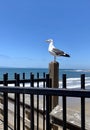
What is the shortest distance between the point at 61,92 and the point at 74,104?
17.4 meters

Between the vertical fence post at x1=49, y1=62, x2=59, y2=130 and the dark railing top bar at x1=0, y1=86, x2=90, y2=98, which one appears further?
the vertical fence post at x1=49, y1=62, x2=59, y2=130

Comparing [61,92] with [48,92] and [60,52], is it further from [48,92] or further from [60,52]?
[60,52]

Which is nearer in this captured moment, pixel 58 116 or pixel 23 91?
pixel 23 91

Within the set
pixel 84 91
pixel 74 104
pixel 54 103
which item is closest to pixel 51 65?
pixel 54 103

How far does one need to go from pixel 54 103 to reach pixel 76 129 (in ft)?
4.56

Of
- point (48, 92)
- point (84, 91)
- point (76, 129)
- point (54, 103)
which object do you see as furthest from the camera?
point (54, 103)

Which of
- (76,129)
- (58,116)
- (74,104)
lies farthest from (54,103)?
(74,104)

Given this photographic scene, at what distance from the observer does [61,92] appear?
2.38 meters

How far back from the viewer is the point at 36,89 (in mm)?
2531

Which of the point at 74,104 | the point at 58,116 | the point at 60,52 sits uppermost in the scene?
the point at 60,52

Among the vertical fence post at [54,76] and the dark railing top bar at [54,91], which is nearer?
the dark railing top bar at [54,91]

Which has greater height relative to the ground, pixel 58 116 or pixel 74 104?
pixel 58 116

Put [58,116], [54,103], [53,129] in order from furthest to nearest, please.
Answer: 1. [54,103]
2. [53,129]
3. [58,116]

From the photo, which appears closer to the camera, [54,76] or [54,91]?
[54,91]
